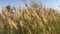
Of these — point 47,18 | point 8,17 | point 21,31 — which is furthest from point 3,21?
point 47,18

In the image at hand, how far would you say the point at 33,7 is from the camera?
20.2 ft

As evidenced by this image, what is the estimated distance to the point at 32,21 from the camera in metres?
5.77

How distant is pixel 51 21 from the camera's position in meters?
5.88

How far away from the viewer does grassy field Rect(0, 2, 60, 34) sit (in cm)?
570

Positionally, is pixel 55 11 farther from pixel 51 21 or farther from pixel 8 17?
pixel 8 17

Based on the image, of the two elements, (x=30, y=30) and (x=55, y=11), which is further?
(x=55, y=11)

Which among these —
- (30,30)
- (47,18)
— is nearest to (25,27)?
(30,30)

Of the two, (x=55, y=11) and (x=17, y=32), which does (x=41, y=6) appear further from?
(x=17, y=32)

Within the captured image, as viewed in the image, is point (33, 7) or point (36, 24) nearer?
point (36, 24)

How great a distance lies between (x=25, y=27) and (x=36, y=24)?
0.26 meters

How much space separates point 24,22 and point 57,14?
3.02 feet

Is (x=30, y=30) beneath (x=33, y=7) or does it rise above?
beneath

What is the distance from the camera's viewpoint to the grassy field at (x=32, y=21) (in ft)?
18.7

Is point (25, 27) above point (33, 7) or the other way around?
the other way around
